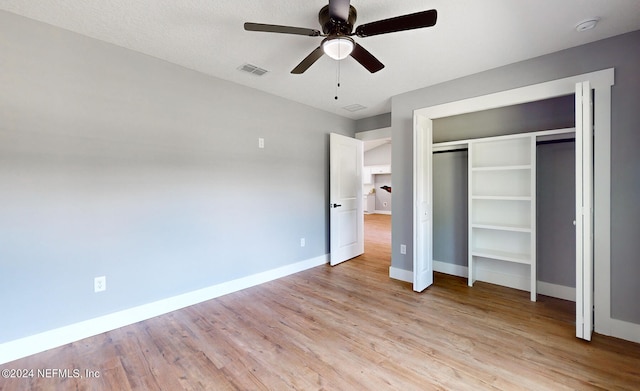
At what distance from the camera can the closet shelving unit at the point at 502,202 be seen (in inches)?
121

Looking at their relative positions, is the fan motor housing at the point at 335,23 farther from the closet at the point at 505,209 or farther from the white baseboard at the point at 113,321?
the white baseboard at the point at 113,321

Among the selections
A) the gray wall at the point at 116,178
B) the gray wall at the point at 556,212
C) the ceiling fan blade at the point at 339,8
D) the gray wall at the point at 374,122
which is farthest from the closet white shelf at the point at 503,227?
the ceiling fan blade at the point at 339,8

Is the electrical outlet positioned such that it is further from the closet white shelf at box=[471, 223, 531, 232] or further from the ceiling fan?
the closet white shelf at box=[471, 223, 531, 232]

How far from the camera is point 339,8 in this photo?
160 cm

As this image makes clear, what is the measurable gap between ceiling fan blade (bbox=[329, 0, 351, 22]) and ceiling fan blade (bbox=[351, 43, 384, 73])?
247 millimetres

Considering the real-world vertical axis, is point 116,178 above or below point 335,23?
below

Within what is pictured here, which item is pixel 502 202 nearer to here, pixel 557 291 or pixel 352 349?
pixel 557 291

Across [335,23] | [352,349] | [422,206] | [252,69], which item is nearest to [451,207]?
[422,206]

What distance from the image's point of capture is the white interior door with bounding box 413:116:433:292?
3145 mm

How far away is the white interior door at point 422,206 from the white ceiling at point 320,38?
0.68m

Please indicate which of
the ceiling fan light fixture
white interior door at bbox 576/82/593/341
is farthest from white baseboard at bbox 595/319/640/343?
the ceiling fan light fixture

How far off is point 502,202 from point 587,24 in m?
1.94

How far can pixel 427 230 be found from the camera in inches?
133

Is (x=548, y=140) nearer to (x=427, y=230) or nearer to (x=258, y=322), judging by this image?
(x=427, y=230)
